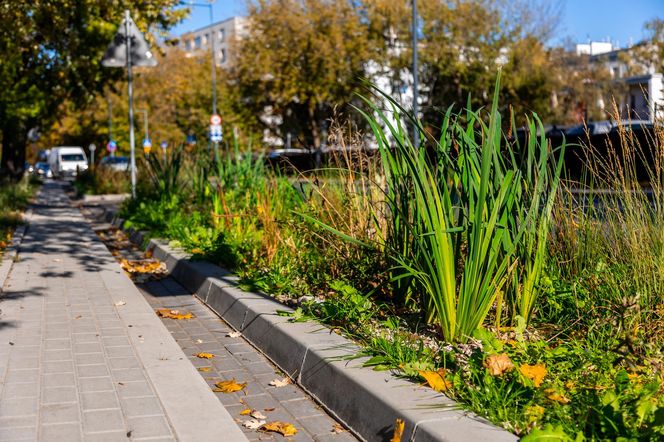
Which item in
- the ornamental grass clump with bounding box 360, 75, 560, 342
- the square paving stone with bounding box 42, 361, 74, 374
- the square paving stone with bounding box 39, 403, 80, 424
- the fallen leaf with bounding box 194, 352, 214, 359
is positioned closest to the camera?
the square paving stone with bounding box 39, 403, 80, 424

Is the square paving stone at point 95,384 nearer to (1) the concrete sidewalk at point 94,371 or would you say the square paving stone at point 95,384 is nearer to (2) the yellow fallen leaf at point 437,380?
(1) the concrete sidewalk at point 94,371

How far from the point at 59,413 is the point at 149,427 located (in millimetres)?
551

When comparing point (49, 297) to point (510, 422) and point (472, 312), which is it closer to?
point (472, 312)

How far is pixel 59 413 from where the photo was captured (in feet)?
14.3

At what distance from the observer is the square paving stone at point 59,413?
14.0 feet

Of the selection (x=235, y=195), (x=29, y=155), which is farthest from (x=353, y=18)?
(x=29, y=155)

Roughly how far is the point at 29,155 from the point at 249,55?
67.5 m

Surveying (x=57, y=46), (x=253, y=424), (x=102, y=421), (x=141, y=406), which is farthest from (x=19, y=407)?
(x=57, y=46)

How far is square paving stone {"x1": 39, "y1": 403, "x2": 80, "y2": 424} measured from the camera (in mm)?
4258

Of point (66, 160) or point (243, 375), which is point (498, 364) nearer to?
point (243, 375)

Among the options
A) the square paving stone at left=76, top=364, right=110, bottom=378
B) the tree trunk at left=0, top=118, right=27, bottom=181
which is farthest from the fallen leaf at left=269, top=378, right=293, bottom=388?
the tree trunk at left=0, top=118, right=27, bottom=181

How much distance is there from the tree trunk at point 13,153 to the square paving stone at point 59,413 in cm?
2460

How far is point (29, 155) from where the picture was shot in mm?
98938

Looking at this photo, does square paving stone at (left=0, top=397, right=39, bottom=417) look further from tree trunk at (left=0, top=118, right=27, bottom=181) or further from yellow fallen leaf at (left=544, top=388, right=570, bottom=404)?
tree trunk at (left=0, top=118, right=27, bottom=181)
